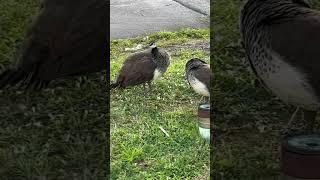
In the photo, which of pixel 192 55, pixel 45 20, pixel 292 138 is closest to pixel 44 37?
pixel 45 20

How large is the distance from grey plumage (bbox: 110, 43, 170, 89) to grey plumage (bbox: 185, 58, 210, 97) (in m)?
0.20

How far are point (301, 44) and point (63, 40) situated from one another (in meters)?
0.62

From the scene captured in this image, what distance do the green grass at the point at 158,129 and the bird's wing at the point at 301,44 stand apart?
73cm

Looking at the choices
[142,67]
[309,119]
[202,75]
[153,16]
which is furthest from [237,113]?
[153,16]

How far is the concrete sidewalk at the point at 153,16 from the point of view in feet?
10.1

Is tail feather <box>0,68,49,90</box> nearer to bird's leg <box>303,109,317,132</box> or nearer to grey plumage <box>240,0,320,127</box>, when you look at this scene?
grey plumage <box>240,0,320,127</box>

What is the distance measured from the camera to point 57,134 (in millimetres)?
1957

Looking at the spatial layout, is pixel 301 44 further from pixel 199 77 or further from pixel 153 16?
pixel 153 16

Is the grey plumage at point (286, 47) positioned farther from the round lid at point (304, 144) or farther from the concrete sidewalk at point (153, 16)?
the concrete sidewalk at point (153, 16)

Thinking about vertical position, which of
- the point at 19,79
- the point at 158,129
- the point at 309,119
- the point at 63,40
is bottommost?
the point at 158,129

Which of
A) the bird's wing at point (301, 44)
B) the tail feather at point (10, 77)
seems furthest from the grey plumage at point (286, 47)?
the tail feather at point (10, 77)

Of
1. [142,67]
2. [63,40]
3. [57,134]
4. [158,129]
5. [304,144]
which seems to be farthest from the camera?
[142,67]

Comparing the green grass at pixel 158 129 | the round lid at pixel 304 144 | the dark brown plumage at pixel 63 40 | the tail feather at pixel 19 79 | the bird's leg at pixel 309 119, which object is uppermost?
the dark brown plumage at pixel 63 40

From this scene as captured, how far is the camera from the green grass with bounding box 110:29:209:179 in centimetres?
209
